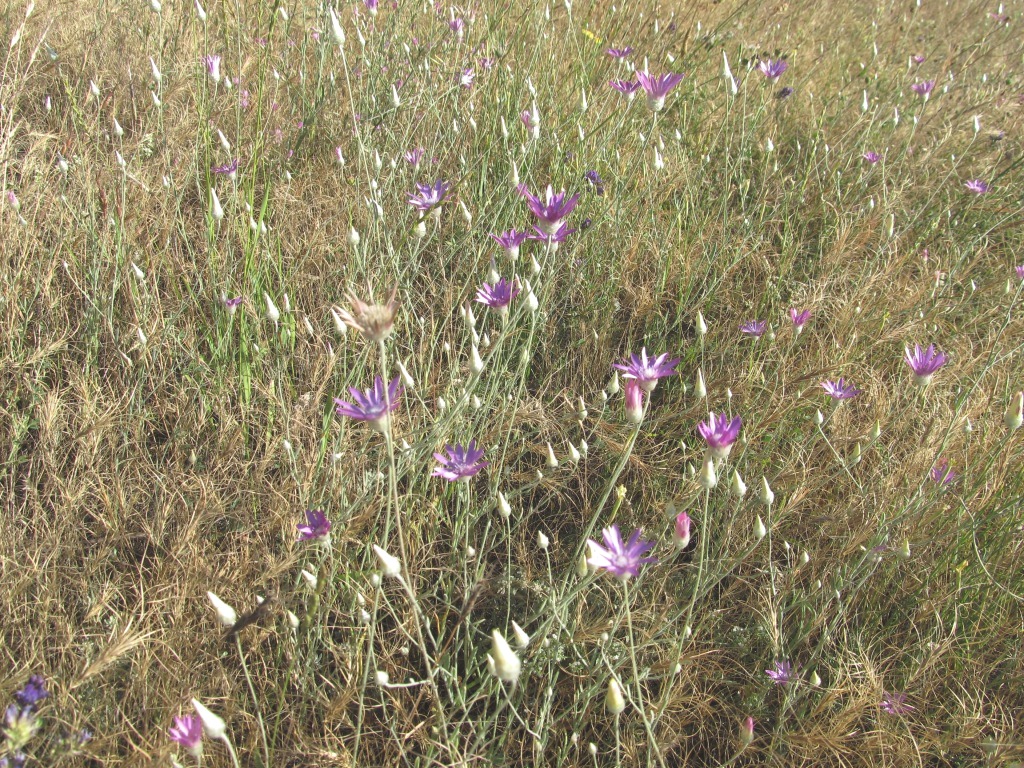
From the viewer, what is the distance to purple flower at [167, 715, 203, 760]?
3.34ft

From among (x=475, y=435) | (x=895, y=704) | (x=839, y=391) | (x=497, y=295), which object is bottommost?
(x=895, y=704)

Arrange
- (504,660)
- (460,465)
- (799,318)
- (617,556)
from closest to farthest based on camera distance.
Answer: (504,660) < (617,556) < (460,465) < (799,318)

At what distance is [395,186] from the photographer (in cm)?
225

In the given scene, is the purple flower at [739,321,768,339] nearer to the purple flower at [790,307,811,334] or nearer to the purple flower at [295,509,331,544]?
the purple flower at [790,307,811,334]

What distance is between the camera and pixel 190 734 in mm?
1021

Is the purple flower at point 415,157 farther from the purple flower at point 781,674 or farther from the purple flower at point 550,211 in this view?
the purple flower at point 781,674

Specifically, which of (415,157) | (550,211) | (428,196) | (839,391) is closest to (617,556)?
(550,211)

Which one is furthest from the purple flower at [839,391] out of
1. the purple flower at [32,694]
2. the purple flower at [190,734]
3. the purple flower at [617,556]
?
the purple flower at [32,694]

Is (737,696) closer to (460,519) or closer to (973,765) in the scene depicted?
(973,765)

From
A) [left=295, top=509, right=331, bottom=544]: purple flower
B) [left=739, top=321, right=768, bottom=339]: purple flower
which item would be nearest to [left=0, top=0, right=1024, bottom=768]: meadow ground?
[left=295, top=509, right=331, bottom=544]: purple flower

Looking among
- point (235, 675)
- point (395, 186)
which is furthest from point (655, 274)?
point (235, 675)

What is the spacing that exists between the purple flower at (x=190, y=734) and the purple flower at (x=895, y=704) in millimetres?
1213

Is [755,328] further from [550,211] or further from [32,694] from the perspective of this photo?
[32,694]

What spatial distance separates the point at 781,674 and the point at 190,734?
108 cm
